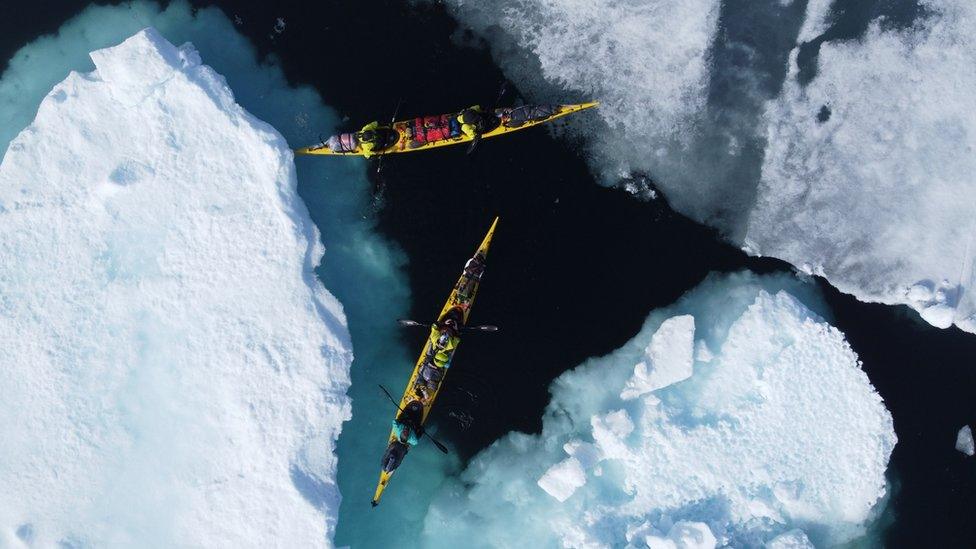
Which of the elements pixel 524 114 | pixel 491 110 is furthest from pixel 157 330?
pixel 524 114

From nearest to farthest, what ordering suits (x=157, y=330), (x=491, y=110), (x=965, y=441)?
(x=157, y=330) < (x=491, y=110) < (x=965, y=441)

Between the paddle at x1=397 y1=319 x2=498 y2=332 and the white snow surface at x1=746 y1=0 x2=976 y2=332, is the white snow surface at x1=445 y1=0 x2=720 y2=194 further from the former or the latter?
the paddle at x1=397 y1=319 x2=498 y2=332

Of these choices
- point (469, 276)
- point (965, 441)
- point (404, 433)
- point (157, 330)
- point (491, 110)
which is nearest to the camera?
point (157, 330)

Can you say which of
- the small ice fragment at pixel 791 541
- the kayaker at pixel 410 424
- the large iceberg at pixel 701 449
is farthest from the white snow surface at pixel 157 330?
the small ice fragment at pixel 791 541

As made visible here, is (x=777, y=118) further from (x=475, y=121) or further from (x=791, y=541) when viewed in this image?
(x=791, y=541)

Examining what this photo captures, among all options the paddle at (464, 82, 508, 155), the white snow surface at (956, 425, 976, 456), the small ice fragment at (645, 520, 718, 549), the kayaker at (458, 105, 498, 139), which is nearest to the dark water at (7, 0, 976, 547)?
the paddle at (464, 82, 508, 155)

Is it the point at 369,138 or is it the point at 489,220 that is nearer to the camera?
the point at 369,138
